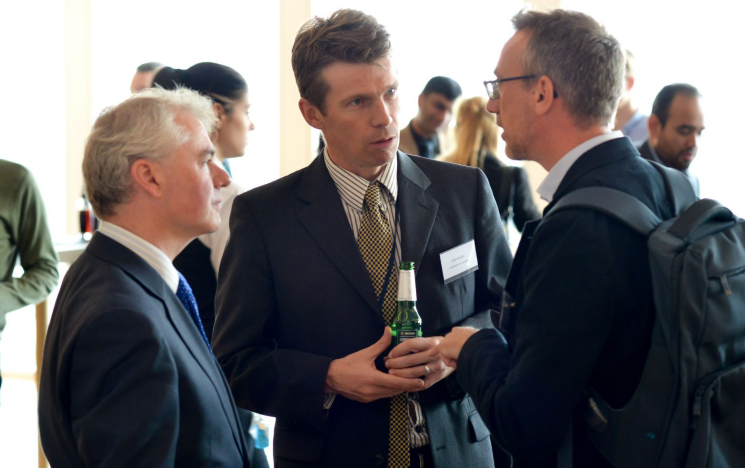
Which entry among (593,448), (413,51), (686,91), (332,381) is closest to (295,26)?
(413,51)

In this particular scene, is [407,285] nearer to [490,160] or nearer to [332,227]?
[332,227]

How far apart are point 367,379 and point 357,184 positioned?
49 centimetres

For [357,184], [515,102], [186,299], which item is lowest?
[186,299]

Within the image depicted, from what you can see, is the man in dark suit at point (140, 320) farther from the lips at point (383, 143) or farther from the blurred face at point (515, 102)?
the blurred face at point (515, 102)

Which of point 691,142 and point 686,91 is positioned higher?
point 686,91

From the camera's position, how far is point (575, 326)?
121 cm

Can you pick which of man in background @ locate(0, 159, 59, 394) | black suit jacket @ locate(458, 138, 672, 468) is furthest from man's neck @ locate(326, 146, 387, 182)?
man in background @ locate(0, 159, 59, 394)

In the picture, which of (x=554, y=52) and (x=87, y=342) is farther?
(x=554, y=52)

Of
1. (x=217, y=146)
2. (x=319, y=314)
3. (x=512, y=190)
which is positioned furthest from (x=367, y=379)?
(x=512, y=190)

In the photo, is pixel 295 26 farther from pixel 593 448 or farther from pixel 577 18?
pixel 593 448

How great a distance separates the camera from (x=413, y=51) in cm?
586

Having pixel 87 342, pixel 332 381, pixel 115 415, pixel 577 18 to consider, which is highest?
pixel 577 18

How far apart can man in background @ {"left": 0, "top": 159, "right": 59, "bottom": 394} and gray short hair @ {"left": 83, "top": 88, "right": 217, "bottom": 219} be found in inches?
73.9

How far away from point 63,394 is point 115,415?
14cm
